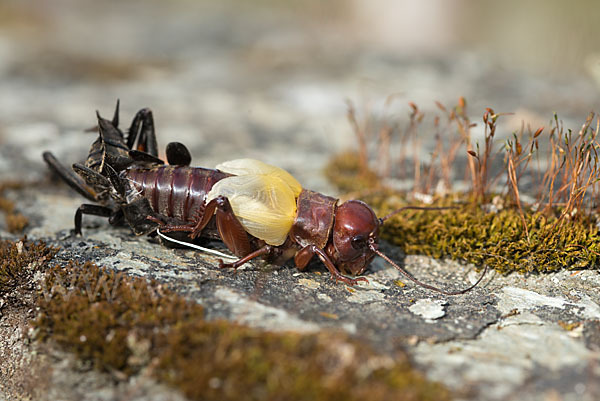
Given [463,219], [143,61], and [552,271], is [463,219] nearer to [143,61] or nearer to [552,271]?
[552,271]

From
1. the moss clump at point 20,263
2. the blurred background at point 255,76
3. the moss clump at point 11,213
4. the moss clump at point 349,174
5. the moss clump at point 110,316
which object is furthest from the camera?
the blurred background at point 255,76

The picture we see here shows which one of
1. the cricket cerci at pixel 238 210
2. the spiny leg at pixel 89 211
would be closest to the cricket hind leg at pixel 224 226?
the cricket cerci at pixel 238 210

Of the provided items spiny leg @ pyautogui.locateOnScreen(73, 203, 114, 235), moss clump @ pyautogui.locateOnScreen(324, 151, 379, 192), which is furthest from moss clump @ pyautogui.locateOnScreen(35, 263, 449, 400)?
moss clump @ pyautogui.locateOnScreen(324, 151, 379, 192)

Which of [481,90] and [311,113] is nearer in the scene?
[311,113]

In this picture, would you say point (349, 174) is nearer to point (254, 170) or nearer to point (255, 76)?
point (254, 170)

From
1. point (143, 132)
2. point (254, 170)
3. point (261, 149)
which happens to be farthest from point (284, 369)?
point (261, 149)

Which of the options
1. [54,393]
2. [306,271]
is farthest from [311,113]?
[54,393]

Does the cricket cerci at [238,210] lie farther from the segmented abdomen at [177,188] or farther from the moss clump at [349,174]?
the moss clump at [349,174]
